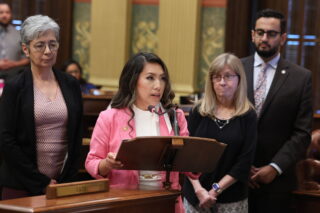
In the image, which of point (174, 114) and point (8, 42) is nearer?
point (174, 114)

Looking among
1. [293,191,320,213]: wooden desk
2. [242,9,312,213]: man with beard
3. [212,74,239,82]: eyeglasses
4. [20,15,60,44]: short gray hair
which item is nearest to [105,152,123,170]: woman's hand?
[20,15,60,44]: short gray hair

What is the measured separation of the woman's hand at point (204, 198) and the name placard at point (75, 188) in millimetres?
874

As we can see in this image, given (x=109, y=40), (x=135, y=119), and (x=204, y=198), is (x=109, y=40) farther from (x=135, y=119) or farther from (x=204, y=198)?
(x=135, y=119)

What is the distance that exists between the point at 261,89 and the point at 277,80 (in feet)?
0.36

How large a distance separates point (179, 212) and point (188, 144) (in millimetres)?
443

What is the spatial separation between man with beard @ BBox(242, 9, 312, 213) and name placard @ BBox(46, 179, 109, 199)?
137 centimetres

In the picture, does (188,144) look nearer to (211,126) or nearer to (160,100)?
(160,100)

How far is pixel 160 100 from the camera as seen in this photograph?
3.20 m

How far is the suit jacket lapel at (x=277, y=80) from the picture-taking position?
3936mm

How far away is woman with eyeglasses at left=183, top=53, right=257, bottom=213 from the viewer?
359 centimetres

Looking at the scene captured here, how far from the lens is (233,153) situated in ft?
11.9

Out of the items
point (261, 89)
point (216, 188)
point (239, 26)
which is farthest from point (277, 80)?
point (239, 26)

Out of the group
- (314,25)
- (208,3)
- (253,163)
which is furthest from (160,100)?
(208,3)

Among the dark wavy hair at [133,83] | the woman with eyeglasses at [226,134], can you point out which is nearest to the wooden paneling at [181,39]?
the woman with eyeglasses at [226,134]
